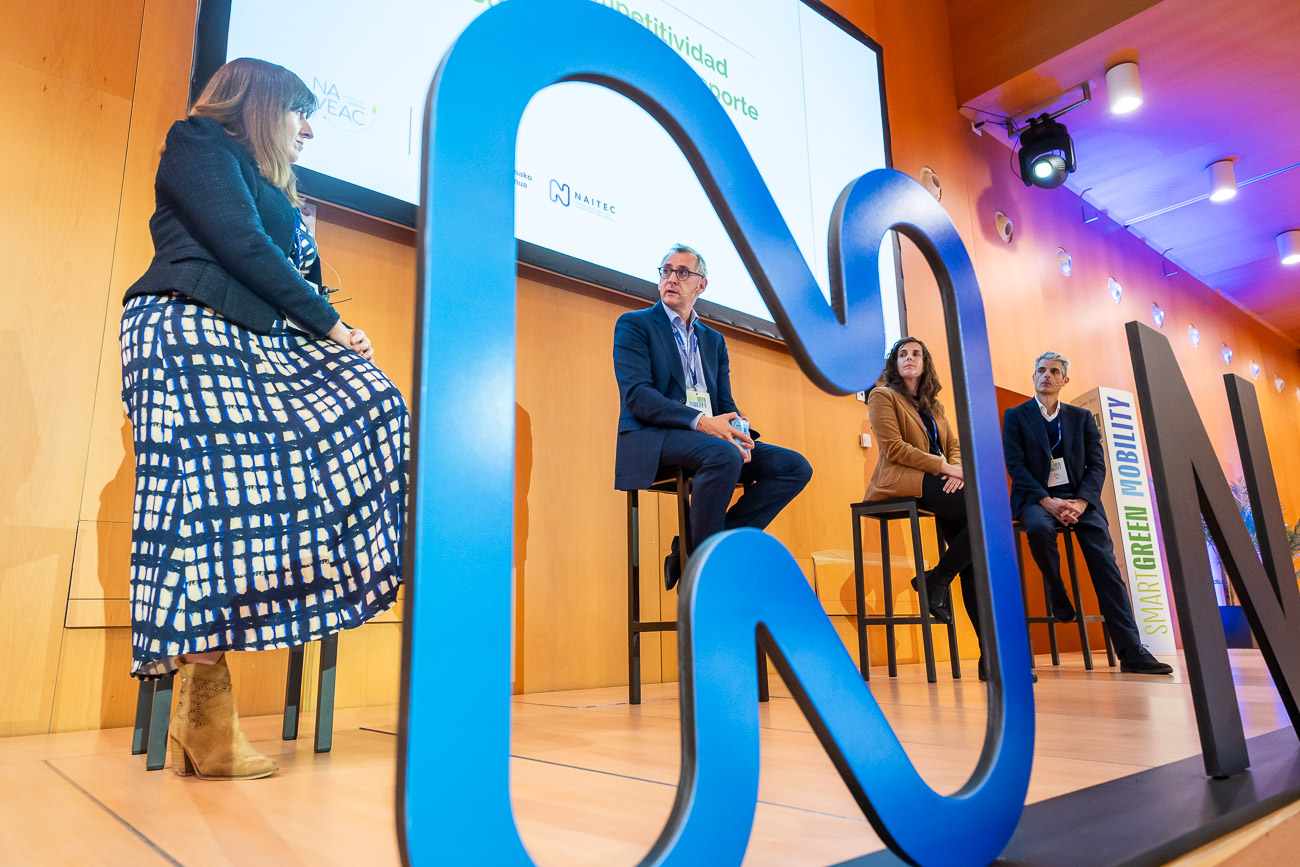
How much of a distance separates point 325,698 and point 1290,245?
7.44m

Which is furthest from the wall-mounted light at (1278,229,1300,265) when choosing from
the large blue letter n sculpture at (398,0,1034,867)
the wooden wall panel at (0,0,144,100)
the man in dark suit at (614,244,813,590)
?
the wooden wall panel at (0,0,144,100)

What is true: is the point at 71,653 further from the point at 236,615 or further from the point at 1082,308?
the point at 1082,308

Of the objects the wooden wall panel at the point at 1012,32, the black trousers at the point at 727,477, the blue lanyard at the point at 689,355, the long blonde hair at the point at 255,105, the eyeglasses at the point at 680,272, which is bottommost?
the black trousers at the point at 727,477

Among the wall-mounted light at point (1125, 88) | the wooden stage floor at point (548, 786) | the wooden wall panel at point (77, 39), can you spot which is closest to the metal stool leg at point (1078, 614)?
the wooden stage floor at point (548, 786)

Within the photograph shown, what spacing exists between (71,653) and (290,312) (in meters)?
1.01

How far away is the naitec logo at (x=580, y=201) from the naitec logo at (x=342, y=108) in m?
0.57

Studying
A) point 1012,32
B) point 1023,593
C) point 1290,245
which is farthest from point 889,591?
point 1290,245

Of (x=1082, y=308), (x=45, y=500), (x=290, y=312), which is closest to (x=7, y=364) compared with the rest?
(x=45, y=500)

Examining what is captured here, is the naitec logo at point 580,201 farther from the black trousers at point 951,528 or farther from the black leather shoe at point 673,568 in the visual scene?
the black trousers at point 951,528

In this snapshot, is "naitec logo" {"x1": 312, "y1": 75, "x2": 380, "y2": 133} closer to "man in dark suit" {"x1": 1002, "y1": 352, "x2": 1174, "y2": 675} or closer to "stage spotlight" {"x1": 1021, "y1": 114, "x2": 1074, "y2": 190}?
"man in dark suit" {"x1": 1002, "y1": 352, "x2": 1174, "y2": 675}

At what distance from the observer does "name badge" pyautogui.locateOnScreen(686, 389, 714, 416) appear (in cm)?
235

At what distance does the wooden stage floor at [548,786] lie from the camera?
75 centimetres

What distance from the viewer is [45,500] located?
1.75 m

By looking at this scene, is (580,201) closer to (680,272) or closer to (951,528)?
(680,272)
